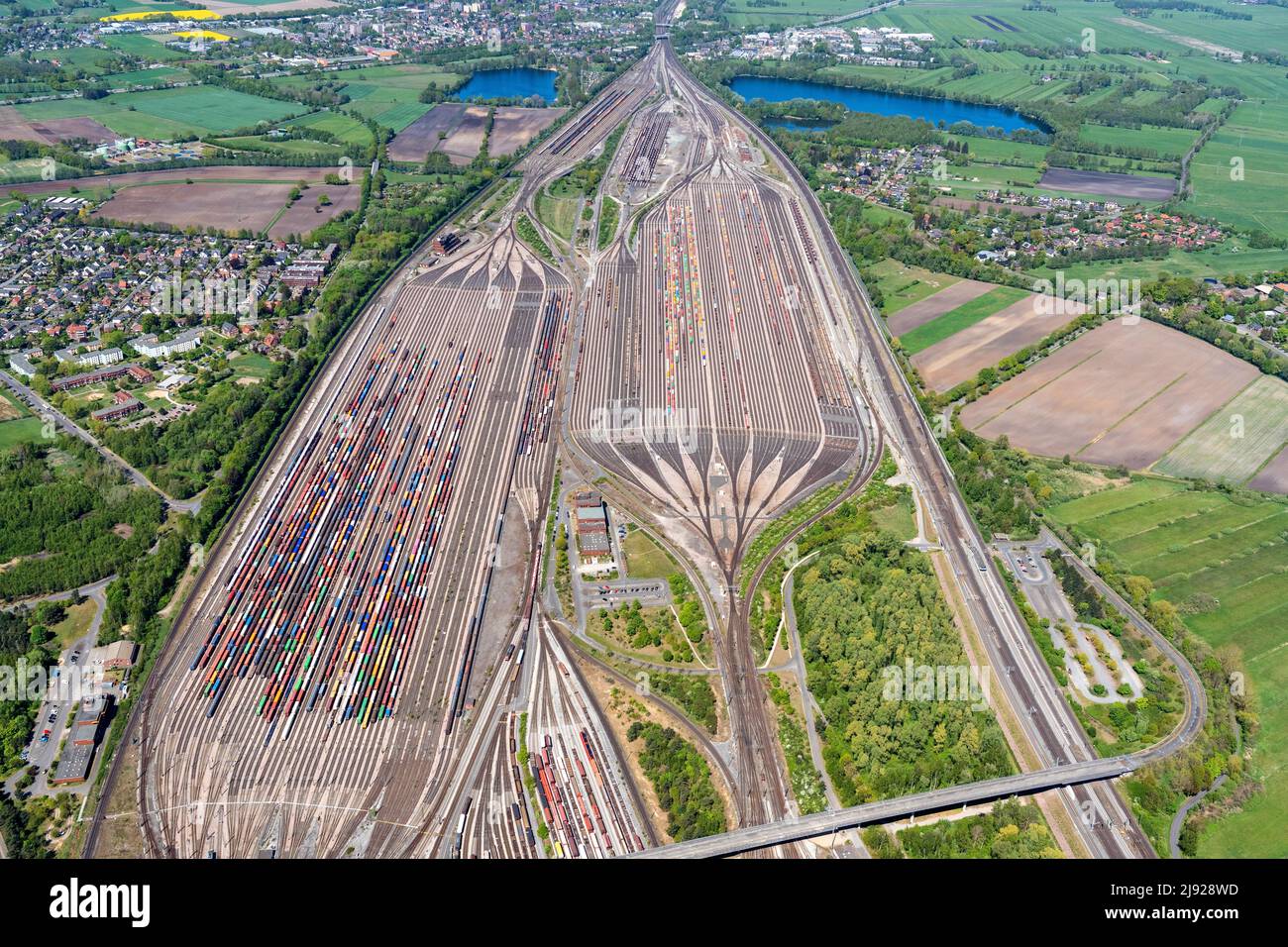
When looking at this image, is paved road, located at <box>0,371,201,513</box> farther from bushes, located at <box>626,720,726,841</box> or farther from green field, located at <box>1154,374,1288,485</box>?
green field, located at <box>1154,374,1288,485</box>

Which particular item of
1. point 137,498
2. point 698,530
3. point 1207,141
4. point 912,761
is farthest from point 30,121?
point 1207,141

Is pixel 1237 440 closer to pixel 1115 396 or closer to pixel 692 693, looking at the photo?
pixel 1115 396

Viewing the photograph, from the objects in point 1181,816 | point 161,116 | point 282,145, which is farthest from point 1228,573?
point 161,116

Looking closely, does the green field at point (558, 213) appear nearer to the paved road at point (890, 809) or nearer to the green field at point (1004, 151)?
the green field at point (1004, 151)

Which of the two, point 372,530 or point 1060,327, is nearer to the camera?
point 372,530

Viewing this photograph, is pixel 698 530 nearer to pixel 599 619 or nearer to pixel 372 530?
pixel 599 619
